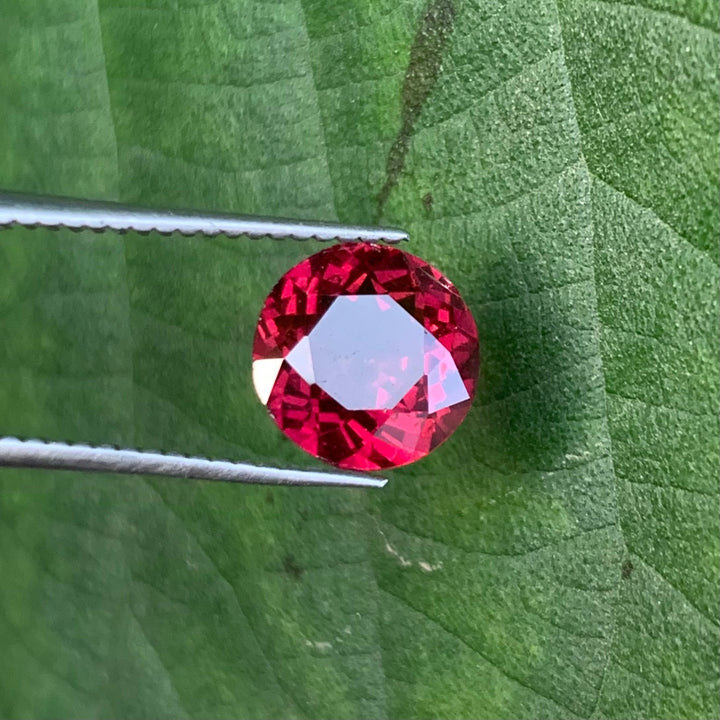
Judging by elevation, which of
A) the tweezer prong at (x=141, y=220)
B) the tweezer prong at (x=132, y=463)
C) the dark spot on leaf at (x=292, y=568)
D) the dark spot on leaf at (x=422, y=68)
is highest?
the dark spot on leaf at (x=422, y=68)

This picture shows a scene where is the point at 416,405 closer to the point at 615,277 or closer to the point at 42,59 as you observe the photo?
the point at 615,277

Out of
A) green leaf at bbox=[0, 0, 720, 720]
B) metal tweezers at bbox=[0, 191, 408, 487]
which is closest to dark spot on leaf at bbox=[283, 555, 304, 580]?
green leaf at bbox=[0, 0, 720, 720]

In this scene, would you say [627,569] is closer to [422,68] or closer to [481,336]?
[481,336]

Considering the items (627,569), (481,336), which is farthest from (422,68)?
(627,569)

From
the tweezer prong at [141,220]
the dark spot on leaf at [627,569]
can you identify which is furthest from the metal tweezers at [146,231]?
the dark spot on leaf at [627,569]

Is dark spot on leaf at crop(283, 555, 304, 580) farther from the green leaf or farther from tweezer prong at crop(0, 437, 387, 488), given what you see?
tweezer prong at crop(0, 437, 387, 488)

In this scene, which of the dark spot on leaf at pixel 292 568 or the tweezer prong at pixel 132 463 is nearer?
the tweezer prong at pixel 132 463

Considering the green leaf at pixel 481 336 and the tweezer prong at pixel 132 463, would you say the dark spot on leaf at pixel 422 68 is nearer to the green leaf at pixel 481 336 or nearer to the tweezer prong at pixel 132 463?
the green leaf at pixel 481 336
